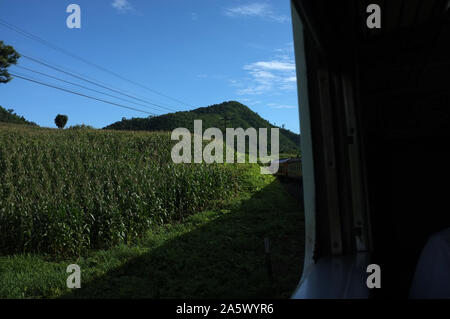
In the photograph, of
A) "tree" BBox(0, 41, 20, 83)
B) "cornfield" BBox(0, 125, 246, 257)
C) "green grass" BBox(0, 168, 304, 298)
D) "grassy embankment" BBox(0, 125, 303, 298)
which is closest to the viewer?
"green grass" BBox(0, 168, 304, 298)

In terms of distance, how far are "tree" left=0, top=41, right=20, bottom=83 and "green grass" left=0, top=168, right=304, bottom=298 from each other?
37.8 meters

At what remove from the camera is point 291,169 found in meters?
19.8

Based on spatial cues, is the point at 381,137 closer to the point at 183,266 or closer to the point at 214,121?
the point at 183,266

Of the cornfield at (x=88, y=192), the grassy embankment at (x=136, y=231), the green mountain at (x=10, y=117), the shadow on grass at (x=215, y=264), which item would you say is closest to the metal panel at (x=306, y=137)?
the shadow on grass at (x=215, y=264)

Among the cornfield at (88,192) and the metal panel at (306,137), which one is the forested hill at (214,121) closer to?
the cornfield at (88,192)

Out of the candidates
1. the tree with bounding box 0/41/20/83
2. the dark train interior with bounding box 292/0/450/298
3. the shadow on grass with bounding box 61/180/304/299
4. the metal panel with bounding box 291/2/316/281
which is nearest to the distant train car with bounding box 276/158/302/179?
the shadow on grass with bounding box 61/180/304/299

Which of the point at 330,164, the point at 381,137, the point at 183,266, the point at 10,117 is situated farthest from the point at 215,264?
the point at 10,117

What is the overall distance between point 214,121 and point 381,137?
80057 mm

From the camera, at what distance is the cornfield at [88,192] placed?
744 centimetres

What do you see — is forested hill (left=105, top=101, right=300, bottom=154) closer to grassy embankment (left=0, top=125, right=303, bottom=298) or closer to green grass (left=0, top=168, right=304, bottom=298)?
grassy embankment (left=0, top=125, right=303, bottom=298)

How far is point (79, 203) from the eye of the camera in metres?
8.49

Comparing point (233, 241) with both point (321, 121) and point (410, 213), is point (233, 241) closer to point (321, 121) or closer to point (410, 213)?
point (410, 213)

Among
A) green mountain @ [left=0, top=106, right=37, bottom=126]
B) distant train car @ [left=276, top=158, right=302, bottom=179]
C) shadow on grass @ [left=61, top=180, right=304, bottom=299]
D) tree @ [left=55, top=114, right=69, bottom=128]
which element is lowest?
shadow on grass @ [left=61, top=180, right=304, bottom=299]

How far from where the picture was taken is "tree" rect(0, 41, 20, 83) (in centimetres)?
3672
